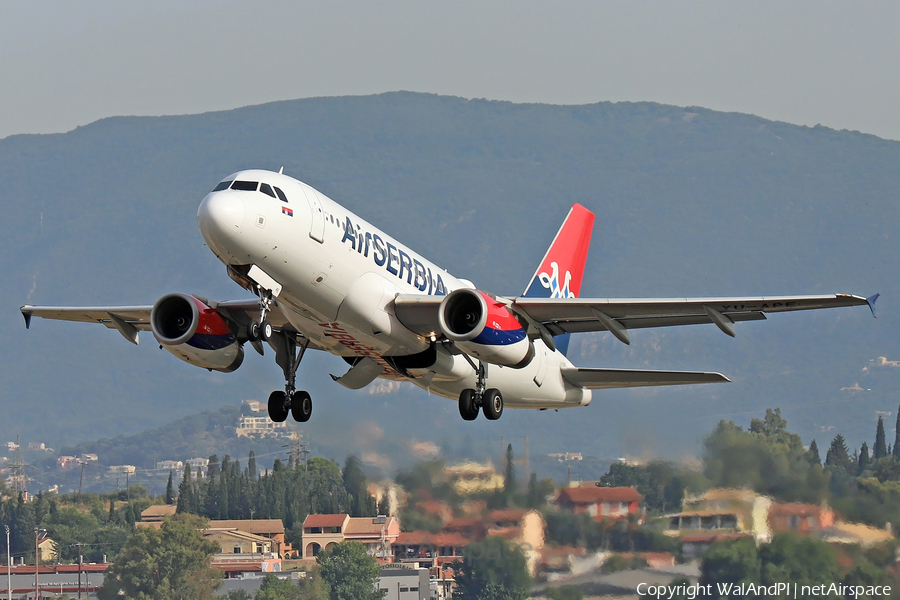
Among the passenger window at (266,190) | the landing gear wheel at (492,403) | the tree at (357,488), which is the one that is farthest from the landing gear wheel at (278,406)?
the tree at (357,488)

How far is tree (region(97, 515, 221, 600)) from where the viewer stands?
200ft

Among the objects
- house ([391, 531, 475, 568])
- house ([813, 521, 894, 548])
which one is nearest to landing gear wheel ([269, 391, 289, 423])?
house ([391, 531, 475, 568])

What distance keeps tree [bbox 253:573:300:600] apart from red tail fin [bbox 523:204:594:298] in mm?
25140

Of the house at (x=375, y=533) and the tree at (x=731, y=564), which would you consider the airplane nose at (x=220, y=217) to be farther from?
the house at (x=375, y=533)

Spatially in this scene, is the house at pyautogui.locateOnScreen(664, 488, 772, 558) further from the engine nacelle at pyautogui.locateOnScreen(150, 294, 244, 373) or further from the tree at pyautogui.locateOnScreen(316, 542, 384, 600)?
the tree at pyautogui.locateOnScreen(316, 542, 384, 600)

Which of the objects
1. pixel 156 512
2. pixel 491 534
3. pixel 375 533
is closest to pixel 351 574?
pixel 375 533

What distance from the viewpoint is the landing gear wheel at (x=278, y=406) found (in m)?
32.5

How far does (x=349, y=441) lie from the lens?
170 feet

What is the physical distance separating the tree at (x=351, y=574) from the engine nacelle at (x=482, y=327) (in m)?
29.1

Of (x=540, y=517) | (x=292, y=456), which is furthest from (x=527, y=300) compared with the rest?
(x=292, y=456)

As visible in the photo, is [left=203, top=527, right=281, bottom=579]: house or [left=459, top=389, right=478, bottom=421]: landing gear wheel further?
[left=203, top=527, right=281, bottom=579]: house

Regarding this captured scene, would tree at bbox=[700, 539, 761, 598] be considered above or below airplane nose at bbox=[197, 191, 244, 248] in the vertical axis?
below

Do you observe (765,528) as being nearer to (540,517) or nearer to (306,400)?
(540,517)

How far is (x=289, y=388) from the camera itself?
106 feet
